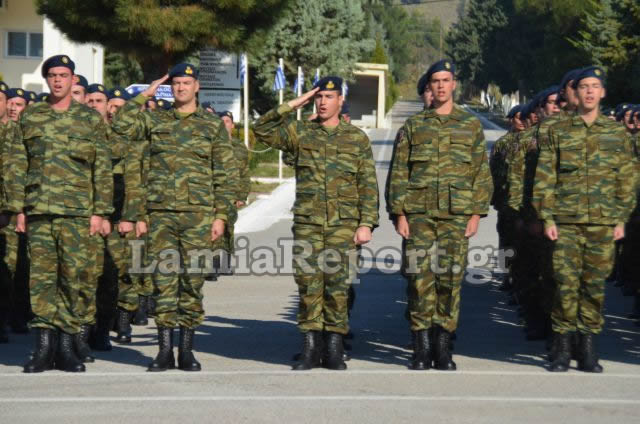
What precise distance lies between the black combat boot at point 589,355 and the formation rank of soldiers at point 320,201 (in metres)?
0.01

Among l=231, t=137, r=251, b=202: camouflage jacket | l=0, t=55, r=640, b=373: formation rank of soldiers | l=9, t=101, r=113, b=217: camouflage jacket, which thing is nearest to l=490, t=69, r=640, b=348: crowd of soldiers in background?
l=0, t=55, r=640, b=373: formation rank of soldiers

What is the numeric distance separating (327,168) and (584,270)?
2.02m

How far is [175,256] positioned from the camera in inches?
358

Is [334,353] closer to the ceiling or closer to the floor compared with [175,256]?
closer to the floor

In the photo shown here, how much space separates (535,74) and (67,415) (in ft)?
216

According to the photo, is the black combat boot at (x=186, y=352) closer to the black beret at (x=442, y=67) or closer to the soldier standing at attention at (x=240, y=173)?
the black beret at (x=442, y=67)

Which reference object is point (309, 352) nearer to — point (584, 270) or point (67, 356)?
point (67, 356)

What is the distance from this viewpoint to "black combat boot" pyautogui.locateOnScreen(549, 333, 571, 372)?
367 inches

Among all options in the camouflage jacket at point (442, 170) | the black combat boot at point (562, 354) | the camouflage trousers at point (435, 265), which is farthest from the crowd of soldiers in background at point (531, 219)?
the camouflage trousers at point (435, 265)

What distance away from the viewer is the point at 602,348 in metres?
10.5

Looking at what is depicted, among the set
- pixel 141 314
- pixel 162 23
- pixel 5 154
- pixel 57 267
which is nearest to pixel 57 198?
pixel 57 267

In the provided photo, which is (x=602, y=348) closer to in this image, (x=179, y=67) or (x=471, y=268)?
(x=179, y=67)

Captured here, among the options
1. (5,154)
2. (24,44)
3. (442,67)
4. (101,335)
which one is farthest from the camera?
(24,44)

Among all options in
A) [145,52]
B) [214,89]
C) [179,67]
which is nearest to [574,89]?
[179,67]
